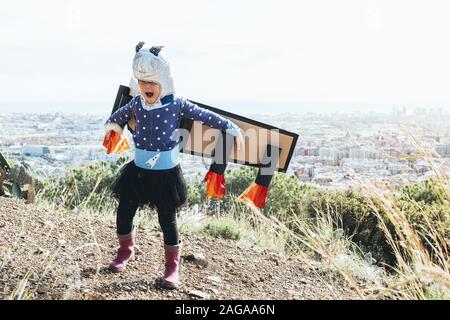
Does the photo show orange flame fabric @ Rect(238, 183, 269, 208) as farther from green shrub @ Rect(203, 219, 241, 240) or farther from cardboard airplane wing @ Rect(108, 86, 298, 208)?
green shrub @ Rect(203, 219, 241, 240)

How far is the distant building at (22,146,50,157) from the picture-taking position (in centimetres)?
544

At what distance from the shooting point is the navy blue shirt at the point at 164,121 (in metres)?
3.03

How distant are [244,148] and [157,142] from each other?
Result: 1.88ft

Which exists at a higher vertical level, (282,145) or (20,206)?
(282,145)

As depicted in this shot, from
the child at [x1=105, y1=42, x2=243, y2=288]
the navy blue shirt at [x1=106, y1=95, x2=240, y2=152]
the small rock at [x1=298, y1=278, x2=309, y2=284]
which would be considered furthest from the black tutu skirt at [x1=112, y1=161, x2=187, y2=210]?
the small rock at [x1=298, y1=278, x2=309, y2=284]

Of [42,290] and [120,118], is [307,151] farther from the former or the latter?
[42,290]

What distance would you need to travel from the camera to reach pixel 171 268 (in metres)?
3.18

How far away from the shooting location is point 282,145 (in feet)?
11.3

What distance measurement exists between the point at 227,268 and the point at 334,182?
4.99 ft

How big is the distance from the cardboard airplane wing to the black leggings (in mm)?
266

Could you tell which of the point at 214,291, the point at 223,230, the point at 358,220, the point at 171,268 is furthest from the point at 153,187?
the point at 358,220

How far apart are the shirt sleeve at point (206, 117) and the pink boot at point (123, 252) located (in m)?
0.77
